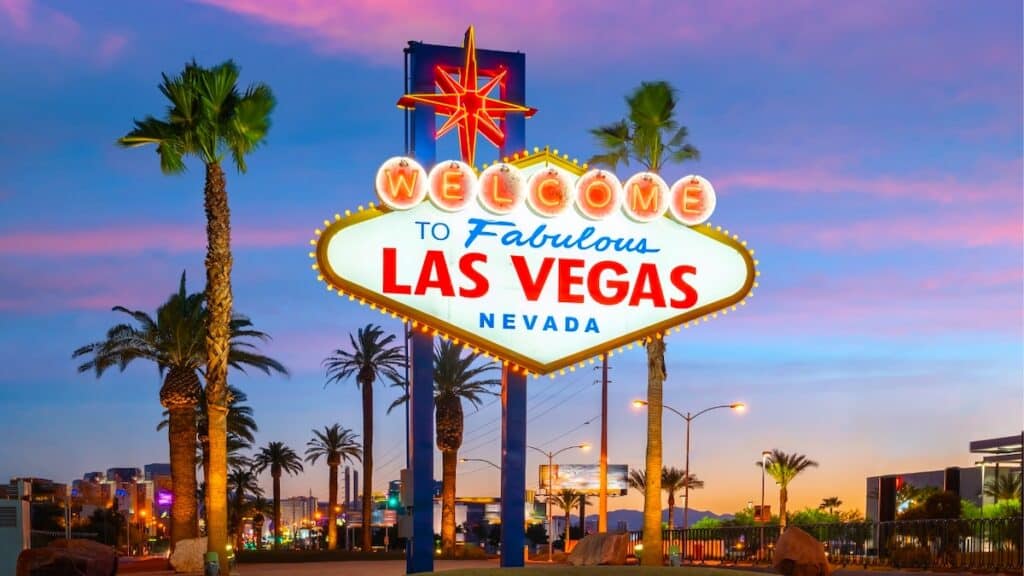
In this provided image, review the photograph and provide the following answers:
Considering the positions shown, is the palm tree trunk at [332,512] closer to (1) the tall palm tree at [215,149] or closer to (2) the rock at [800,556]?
(1) the tall palm tree at [215,149]

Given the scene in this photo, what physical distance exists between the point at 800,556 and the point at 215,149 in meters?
17.7

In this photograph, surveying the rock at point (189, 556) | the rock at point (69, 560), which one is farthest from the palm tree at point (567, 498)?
the rock at point (69, 560)

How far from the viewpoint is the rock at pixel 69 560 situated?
47.7ft

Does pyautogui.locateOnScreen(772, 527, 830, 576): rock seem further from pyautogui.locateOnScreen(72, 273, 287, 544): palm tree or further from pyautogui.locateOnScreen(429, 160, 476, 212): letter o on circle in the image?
pyautogui.locateOnScreen(72, 273, 287, 544): palm tree

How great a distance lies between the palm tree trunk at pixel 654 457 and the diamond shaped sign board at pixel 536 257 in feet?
15.4

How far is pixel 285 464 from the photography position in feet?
332

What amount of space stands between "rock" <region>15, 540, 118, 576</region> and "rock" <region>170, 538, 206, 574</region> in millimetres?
27865

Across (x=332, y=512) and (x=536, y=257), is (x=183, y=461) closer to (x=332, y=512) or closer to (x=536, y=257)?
(x=536, y=257)

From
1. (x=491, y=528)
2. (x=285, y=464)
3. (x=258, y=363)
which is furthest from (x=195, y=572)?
(x=491, y=528)

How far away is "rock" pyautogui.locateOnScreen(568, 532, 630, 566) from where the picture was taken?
100ft

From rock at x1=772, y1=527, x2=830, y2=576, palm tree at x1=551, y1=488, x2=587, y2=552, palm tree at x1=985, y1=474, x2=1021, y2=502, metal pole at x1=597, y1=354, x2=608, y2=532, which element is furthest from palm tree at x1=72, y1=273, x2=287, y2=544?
palm tree at x1=551, y1=488, x2=587, y2=552

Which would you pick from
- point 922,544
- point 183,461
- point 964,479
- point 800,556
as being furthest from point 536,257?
point 964,479

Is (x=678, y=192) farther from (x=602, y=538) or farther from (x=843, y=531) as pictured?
(x=843, y=531)

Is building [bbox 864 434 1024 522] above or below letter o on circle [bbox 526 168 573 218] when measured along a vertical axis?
below
